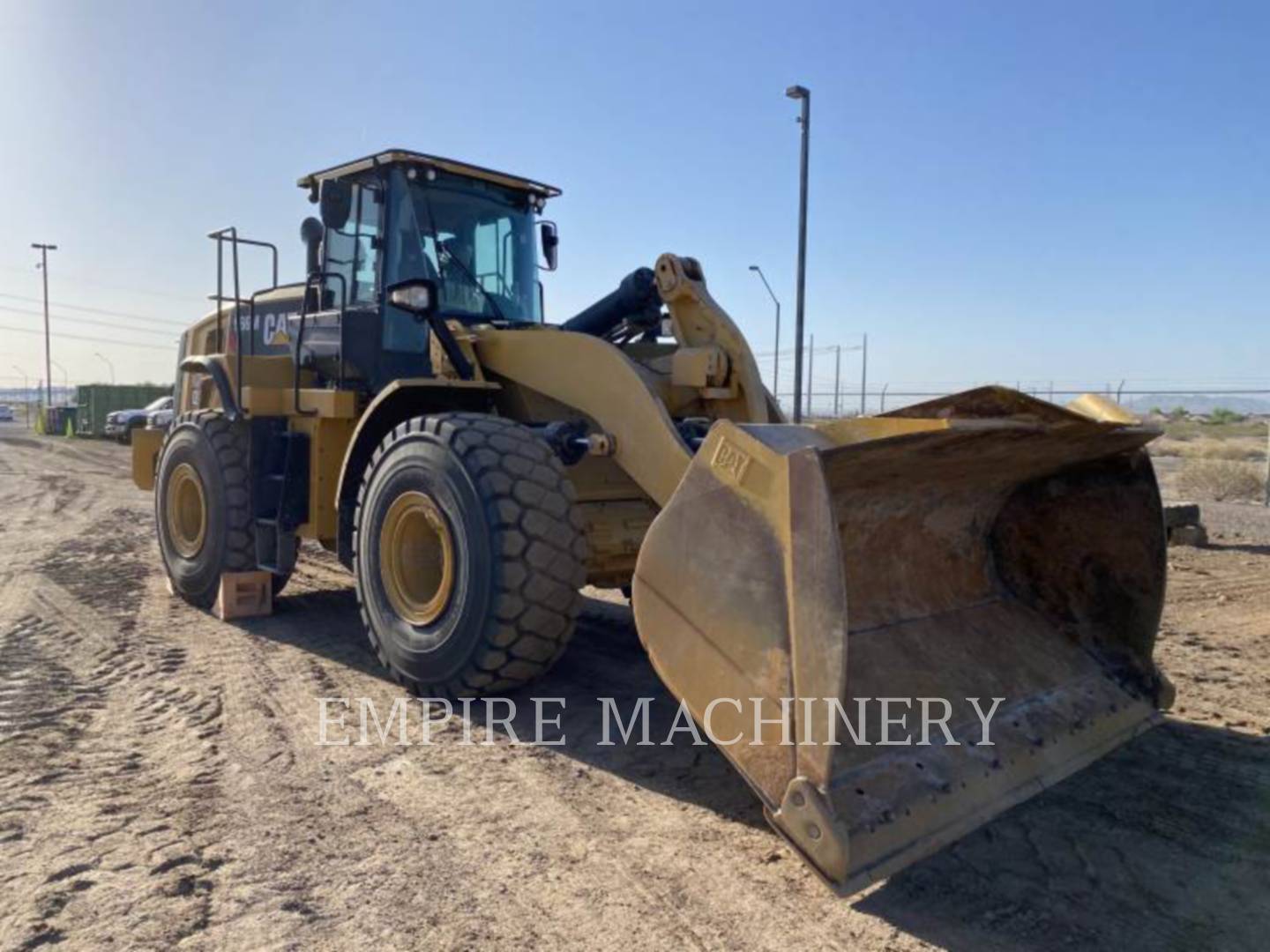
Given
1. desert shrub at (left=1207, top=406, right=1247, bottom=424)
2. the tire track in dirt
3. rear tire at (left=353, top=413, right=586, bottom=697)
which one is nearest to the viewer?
the tire track in dirt

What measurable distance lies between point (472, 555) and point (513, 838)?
139 cm

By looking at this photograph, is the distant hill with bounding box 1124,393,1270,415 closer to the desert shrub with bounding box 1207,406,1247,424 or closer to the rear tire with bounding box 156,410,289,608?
the desert shrub with bounding box 1207,406,1247,424

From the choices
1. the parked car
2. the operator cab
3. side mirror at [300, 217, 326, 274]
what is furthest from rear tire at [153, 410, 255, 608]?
the parked car

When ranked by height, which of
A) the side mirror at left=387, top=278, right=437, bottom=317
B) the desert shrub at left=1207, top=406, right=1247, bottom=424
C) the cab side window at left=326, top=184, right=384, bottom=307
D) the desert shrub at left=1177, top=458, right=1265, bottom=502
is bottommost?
the desert shrub at left=1177, top=458, right=1265, bottom=502

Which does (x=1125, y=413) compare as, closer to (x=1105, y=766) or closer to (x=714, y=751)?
(x=1105, y=766)

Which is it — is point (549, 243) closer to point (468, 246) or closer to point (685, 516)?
point (468, 246)

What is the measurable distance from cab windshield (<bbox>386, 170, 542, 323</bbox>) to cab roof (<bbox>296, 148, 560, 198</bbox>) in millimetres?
65

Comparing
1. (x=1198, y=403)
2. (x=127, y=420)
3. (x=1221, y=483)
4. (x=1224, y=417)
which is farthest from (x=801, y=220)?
(x=1198, y=403)

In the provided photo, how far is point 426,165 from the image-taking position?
6277 mm

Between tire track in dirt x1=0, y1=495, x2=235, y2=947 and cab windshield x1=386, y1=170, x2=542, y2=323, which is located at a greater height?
cab windshield x1=386, y1=170, x2=542, y2=323

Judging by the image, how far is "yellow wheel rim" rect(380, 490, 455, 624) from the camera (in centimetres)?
502

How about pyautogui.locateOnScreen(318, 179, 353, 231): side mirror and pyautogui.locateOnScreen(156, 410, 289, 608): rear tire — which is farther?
pyautogui.locateOnScreen(156, 410, 289, 608): rear tire

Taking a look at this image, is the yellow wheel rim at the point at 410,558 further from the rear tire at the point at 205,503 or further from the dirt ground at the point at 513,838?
the rear tire at the point at 205,503

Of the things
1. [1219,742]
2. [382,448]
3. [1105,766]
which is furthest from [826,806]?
[382,448]
